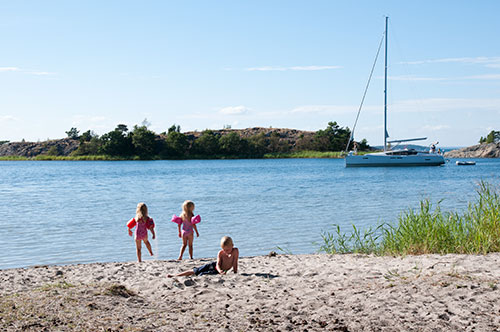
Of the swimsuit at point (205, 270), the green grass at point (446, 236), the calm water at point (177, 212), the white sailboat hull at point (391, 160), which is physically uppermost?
the white sailboat hull at point (391, 160)

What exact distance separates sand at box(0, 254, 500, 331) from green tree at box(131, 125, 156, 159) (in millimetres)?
94081

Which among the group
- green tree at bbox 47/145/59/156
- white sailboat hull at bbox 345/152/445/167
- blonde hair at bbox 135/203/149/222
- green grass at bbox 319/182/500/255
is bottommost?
green grass at bbox 319/182/500/255

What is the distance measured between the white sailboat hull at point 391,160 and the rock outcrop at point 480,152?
1974 inches

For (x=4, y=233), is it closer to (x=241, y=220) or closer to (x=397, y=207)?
(x=241, y=220)

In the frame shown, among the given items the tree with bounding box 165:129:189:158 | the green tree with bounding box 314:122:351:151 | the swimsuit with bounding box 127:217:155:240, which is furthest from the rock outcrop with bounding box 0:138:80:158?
the swimsuit with bounding box 127:217:155:240

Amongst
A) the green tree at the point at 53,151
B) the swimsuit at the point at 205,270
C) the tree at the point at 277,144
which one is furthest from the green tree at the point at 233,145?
the swimsuit at the point at 205,270

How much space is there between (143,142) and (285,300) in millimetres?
98035

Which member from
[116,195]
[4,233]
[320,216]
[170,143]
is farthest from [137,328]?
[170,143]

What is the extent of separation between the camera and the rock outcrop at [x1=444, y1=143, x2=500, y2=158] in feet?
331

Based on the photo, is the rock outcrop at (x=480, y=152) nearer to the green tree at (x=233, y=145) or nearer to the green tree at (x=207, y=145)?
the green tree at (x=233, y=145)

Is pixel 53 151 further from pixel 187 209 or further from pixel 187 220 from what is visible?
pixel 187 209

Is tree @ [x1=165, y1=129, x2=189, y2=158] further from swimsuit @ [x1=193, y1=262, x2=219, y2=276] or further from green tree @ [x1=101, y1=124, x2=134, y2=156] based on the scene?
swimsuit @ [x1=193, y1=262, x2=219, y2=276]

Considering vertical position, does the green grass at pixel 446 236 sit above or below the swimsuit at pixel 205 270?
above

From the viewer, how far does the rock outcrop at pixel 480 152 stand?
100925 millimetres
